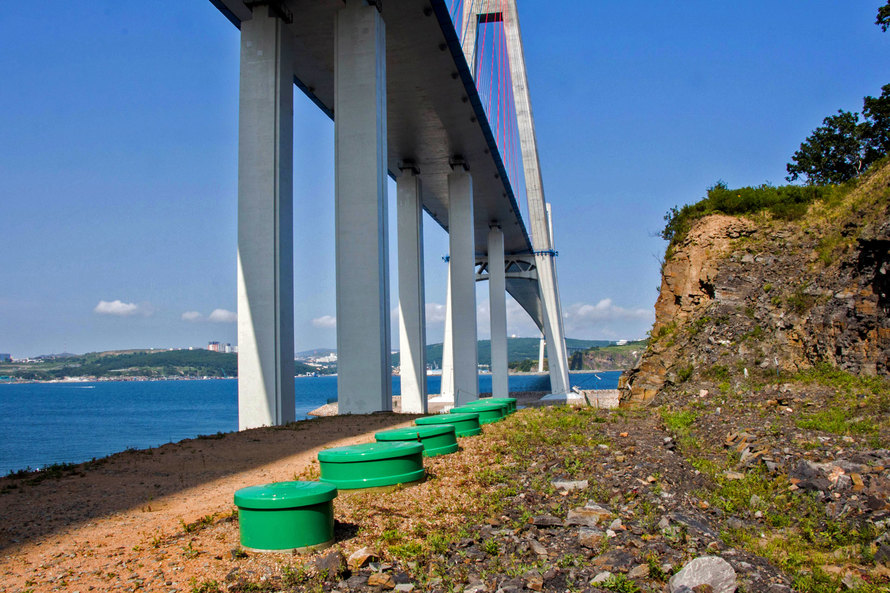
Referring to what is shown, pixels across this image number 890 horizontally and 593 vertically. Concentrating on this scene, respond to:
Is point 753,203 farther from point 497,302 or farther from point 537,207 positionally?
point 497,302

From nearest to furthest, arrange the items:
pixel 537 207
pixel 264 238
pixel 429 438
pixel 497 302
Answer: pixel 429 438 → pixel 264 238 → pixel 537 207 → pixel 497 302

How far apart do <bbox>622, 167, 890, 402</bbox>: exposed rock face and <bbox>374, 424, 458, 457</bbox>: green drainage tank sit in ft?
28.8

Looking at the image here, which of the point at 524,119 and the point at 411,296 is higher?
the point at 524,119

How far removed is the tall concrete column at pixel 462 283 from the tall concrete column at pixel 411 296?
204 cm

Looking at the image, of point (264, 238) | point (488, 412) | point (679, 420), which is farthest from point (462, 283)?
point (679, 420)

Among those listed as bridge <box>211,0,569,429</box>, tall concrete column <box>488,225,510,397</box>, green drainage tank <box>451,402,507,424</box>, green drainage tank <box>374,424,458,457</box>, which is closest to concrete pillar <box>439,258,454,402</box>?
tall concrete column <box>488,225,510,397</box>

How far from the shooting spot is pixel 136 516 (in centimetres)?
586

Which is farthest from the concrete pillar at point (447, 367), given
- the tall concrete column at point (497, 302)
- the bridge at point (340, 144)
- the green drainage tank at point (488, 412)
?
the green drainage tank at point (488, 412)

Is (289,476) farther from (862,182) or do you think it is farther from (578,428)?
(862,182)

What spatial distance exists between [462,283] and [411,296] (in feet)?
14.4

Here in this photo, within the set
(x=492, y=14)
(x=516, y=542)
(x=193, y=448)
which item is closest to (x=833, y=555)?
(x=516, y=542)

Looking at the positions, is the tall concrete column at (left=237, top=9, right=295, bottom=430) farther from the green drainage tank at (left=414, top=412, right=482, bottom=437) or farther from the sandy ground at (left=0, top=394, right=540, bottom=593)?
the green drainage tank at (left=414, top=412, right=482, bottom=437)

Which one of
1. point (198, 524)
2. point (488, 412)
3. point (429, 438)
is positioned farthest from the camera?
point (488, 412)

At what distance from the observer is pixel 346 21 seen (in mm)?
17922
